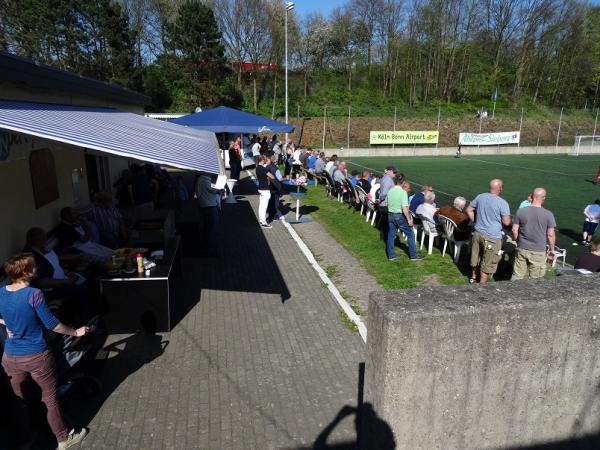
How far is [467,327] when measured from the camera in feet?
8.27

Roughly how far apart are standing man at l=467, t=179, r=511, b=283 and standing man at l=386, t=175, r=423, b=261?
1419 mm

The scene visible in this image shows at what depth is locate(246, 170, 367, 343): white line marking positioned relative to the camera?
587cm

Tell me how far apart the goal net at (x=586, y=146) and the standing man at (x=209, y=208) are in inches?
1466

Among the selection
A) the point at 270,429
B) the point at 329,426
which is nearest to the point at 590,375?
the point at 329,426

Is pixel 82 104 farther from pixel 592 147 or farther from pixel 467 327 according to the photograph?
pixel 592 147

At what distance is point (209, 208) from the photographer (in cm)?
872

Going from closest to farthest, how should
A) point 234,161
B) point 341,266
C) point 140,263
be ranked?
point 140,263 < point 341,266 < point 234,161

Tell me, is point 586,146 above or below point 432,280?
above

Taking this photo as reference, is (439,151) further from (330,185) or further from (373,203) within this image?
(373,203)

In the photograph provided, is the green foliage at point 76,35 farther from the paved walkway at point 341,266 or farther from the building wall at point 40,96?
the paved walkway at point 341,266

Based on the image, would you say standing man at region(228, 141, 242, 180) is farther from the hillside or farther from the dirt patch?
the hillside

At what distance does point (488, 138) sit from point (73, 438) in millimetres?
39843

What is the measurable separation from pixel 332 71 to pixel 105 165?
49.9 m

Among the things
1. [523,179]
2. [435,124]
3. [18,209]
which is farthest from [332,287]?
[435,124]
